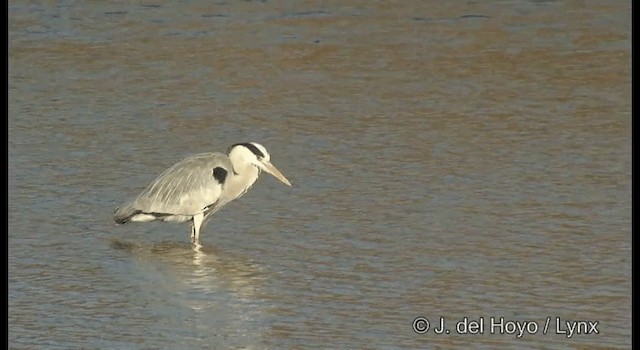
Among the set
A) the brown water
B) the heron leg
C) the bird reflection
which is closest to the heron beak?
the brown water

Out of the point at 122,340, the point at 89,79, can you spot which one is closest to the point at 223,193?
the point at 122,340

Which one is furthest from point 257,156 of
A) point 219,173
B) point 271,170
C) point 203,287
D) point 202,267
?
point 203,287

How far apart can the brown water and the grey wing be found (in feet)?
0.54

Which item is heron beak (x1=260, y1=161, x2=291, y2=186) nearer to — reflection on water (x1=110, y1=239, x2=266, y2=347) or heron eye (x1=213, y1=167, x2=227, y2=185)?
heron eye (x1=213, y1=167, x2=227, y2=185)

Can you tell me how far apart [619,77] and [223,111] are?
2880mm

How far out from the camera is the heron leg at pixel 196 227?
26.8ft

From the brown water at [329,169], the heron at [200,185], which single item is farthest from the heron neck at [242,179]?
the brown water at [329,169]

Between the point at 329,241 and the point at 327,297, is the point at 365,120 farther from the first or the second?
the point at 327,297

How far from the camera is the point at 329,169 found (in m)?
9.09

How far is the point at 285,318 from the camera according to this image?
21.5 ft

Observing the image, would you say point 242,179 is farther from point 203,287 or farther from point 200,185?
point 203,287

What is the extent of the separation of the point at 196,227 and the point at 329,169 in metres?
1.17

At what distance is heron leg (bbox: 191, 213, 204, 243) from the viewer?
26.8ft

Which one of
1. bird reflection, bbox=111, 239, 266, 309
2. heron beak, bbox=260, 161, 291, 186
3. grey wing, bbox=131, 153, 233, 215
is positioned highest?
heron beak, bbox=260, 161, 291, 186
